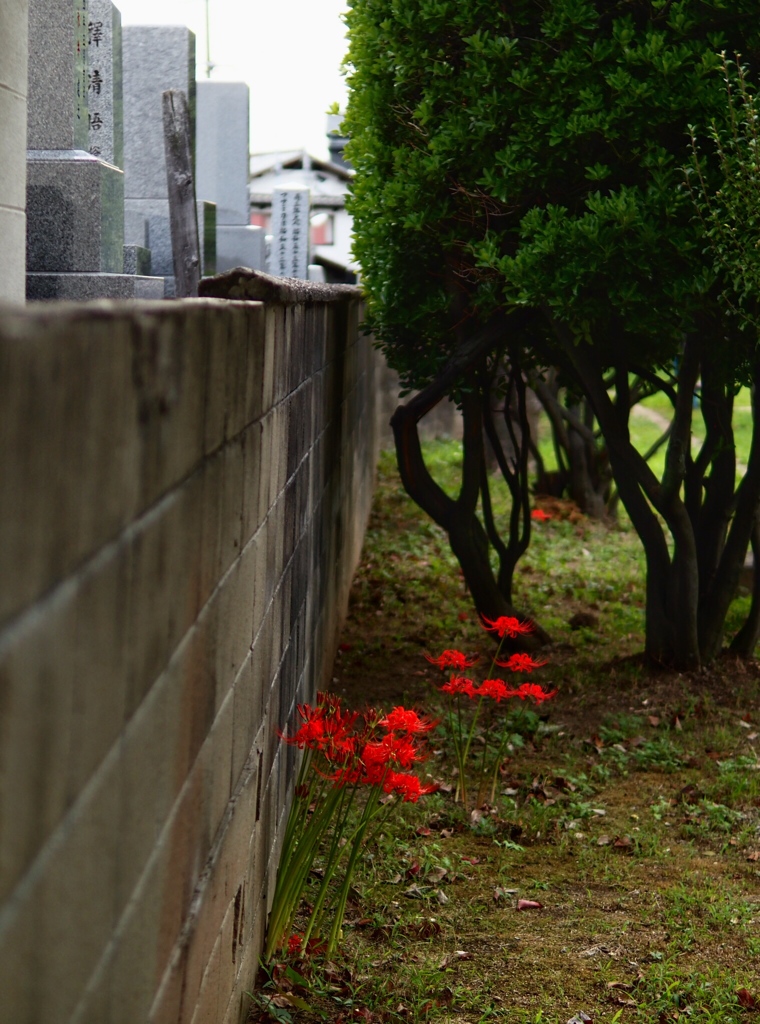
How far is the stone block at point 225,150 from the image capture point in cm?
1259

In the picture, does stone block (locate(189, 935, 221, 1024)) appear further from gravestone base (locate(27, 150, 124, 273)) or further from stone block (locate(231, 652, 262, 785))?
gravestone base (locate(27, 150, 124, 273))

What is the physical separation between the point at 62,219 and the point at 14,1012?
514 centimetres

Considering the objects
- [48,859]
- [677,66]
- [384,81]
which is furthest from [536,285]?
[48,859]

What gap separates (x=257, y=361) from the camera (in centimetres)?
268

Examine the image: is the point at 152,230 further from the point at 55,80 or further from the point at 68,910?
the point at 68,910

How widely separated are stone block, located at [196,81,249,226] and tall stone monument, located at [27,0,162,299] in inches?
254

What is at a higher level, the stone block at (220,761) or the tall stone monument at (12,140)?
the tall stone monument at (12,140)

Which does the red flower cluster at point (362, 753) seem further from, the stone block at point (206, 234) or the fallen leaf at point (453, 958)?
the stone block at point (206, 234)

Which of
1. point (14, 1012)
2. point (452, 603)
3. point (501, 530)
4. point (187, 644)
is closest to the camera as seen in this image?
point (14, 1012)

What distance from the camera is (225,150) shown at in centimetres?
1266

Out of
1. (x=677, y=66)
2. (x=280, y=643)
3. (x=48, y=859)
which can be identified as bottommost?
(x=280, y=643)

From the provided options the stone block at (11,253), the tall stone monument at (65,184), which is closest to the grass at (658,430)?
the tall stone monument at (65,184)

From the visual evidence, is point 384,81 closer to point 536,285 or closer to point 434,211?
point 434,211

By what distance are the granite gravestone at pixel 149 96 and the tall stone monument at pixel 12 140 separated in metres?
4.49
